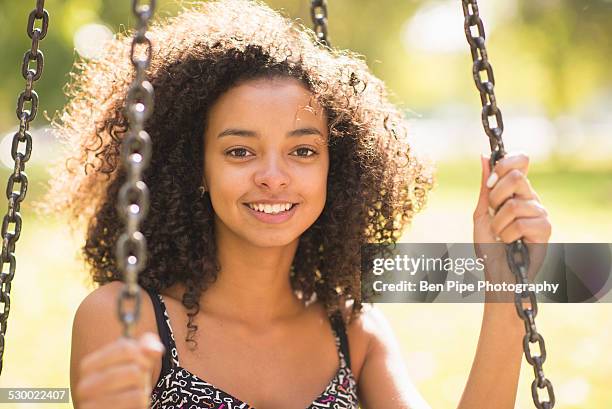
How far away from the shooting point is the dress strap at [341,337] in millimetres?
3061

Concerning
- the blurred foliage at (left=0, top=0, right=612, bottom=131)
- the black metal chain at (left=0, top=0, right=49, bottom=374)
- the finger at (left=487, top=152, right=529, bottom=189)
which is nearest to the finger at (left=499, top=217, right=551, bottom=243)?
the finger at (left=487, top=152, right=529, bottom=189)

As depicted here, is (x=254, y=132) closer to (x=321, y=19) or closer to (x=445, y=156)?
(x=321, y=19)

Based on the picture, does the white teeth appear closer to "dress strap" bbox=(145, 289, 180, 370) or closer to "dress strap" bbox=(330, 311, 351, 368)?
"dress strap" bbox=(145, 289, 180, 370)

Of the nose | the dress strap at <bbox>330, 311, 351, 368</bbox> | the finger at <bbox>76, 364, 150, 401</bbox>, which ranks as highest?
the nose

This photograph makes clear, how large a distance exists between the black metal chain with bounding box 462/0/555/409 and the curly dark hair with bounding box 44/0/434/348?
2.11 ft

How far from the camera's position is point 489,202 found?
2410mm

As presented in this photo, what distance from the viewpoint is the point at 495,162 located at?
2344mm

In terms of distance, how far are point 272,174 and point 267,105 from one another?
0.75 ft

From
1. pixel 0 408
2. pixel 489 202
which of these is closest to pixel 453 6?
pixel 0 408

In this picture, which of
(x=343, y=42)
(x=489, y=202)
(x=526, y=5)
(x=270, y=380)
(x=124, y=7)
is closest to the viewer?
(x=489, y=202)

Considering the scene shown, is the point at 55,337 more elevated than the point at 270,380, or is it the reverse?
the point at 55,337

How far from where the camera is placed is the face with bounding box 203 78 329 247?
2.67 m

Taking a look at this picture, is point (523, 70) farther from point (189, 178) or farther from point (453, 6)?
point (189, 178)

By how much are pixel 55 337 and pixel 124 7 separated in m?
7.87
